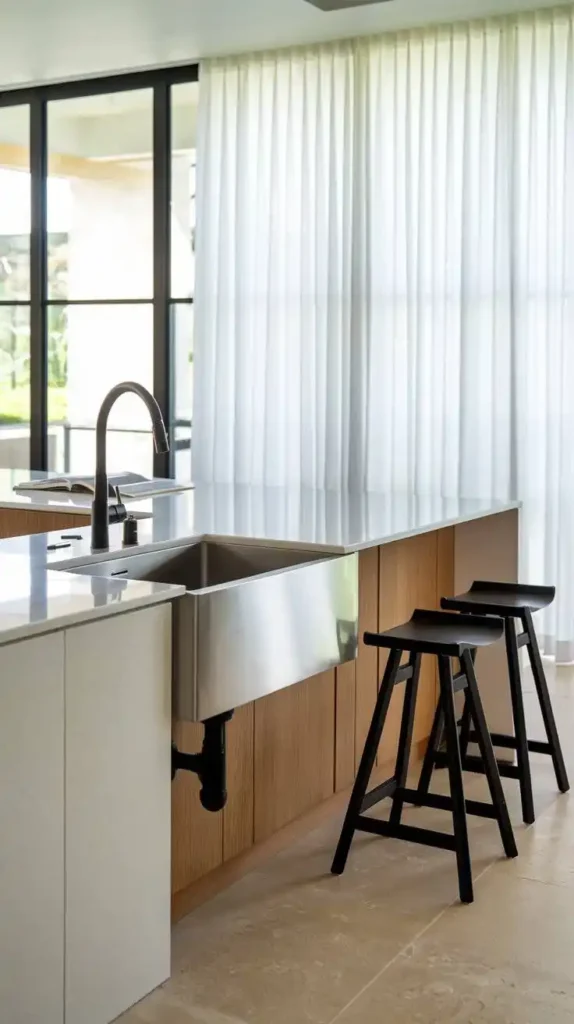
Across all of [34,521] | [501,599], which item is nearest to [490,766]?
[501,599]

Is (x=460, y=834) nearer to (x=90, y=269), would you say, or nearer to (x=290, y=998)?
(x=290, y=998)

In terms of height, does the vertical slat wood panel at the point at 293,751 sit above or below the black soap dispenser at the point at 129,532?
below

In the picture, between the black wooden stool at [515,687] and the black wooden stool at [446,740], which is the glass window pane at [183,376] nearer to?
the black wooden stool at [515,687]

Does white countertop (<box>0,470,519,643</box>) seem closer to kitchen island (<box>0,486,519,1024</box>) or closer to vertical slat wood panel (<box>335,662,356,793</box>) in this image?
kitchen island (<box>0,486,519,1024</box>)

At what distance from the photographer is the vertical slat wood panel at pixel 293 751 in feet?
10.4

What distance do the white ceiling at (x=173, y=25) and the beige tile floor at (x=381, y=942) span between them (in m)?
3.82

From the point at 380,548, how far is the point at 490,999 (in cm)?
153

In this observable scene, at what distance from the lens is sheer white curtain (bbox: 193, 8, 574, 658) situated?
5664mm

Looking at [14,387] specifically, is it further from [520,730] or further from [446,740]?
[446,740]

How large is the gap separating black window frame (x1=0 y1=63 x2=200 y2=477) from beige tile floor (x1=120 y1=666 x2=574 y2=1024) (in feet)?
12.8

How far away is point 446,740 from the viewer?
3.14 m

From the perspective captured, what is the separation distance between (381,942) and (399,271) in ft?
13.1

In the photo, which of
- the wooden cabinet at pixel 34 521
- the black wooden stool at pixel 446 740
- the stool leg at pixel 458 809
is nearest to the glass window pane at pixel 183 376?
the wooden cabinet at pixel 34 521

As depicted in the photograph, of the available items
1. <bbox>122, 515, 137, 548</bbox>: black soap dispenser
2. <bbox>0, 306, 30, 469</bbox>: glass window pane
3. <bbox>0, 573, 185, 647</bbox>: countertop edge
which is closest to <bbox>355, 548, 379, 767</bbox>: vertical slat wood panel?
<bbox>122, 515, 137, 548</bbox>: black soap dispenser
